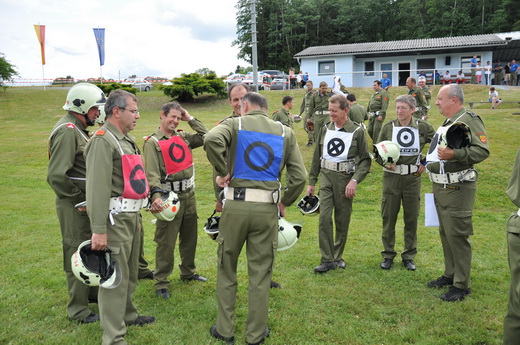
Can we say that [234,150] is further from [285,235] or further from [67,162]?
[67,162]

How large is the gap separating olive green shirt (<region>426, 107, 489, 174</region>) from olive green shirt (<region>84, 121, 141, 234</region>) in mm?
3791

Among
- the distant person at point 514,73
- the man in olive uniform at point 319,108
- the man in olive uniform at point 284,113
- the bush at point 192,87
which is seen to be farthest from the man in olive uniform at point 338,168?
the distant person at point 514,73

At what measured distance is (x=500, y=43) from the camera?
31.7 meters

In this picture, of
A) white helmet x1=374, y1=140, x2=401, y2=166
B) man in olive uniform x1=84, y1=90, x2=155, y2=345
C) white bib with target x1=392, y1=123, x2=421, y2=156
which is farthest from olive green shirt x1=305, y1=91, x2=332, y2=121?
man in olive uniform x1=84, y1=90, x2=155, y2=345

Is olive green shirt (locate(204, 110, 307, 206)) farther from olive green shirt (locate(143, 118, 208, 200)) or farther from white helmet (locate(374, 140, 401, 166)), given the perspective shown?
white helmet (locate(374, 140, 401, 166))

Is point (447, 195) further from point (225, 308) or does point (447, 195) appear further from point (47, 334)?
point (47, 334)

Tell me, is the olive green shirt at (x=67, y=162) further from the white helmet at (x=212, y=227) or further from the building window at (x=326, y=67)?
the building window at (x=326, y=67)

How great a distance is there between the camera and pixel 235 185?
4059mm

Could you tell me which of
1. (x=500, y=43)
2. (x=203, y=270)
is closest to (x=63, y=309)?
(x=203, y=270)

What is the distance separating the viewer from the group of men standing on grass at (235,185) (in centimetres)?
388

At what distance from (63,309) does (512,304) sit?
188 inches

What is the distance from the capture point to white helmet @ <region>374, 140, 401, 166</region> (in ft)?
18.9

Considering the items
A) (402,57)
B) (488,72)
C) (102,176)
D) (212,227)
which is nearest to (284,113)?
(212,227)

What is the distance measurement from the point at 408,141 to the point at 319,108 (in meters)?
8.38
